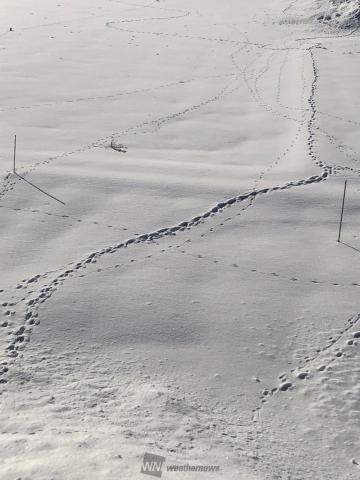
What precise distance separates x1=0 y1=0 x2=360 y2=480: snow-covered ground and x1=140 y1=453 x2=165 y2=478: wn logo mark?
7 centimetres

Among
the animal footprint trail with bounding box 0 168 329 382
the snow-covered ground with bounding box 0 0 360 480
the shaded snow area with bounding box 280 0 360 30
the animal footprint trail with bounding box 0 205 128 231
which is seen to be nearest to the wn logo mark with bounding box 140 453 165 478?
the snow-covered ground with bounding box 0 0 360 480

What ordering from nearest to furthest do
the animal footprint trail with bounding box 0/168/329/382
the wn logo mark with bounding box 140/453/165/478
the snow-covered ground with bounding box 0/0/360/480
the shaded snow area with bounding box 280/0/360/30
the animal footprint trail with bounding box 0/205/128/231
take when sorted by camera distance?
the wn logo mark with bounding box 140/453/165/478 < the snow-covered ground with bounding box 0/0/360/480 < the animal footprint trail with bounding box 0/168/329/382 < the animal footprint trail with bounding box 0/205/128/231 < the shaded snow area with bounding box 280/0/360/30

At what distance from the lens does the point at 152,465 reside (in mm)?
4488

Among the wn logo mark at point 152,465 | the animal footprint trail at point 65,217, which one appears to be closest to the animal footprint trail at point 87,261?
the animal footprint trail at point 65,217

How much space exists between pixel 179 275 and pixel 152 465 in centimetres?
322

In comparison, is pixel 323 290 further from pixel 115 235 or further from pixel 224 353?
pixel 115 235

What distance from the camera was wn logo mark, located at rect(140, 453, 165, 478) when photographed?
438 centimetres

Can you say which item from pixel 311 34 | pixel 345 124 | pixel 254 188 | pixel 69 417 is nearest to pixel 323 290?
pixel 254 188

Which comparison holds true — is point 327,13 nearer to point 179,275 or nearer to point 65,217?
point 65,217

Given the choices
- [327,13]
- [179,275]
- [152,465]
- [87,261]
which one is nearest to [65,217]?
[87,261]

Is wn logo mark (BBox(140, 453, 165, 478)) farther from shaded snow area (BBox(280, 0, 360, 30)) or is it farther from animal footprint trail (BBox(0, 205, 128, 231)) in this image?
shaded snow area (BBox(280, 0, 360, 30))

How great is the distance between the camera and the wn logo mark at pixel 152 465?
4.38 m

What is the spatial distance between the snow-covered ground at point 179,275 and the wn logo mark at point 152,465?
69 millimetres

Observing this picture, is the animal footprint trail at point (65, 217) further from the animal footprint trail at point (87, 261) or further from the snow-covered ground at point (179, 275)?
the animal footprint trail at point (87, 261)
